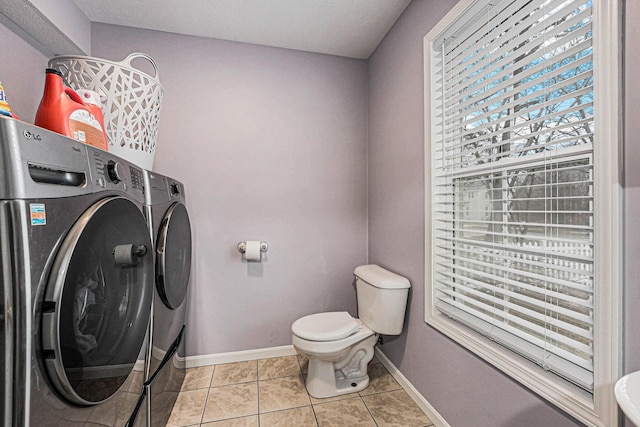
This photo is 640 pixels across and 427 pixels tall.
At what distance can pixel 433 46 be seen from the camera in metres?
1.54

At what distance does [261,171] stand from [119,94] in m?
1.02

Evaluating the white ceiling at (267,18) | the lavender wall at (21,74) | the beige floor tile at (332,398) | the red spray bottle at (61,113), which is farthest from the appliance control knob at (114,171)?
the beige floor tile at (332,398)

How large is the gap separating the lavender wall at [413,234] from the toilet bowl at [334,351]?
10.4 inches

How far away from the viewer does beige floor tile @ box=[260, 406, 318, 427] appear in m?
1.55

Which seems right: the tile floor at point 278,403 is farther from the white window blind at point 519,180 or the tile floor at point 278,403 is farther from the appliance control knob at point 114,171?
the appliance control knob at point 114,171

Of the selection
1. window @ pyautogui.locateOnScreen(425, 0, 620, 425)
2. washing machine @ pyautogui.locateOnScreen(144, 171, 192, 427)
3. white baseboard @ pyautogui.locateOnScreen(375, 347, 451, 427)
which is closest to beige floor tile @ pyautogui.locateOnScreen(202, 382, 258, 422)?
washing machine @ pyautogui.locateOnScreen(144, 171, 192, 427)

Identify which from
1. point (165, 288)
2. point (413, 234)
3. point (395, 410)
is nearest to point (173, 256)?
point (165, 288)

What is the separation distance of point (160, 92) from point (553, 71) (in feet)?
5.76

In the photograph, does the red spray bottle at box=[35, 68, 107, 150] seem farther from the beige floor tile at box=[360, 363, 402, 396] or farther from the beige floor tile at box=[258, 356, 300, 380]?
the beige floor tile at box=[360, 363, 402, 396]

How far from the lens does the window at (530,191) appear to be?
0.82 meters

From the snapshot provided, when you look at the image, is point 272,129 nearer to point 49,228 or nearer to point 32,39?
point 32,39

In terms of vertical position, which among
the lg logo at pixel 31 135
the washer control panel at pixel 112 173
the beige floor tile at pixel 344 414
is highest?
the lg logo at pixel 31 135

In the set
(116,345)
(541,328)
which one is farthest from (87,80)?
(541,328)

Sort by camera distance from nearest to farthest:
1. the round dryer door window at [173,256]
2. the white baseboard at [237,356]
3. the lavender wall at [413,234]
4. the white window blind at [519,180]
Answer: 1. the white window blind at [519,180]
2. the lavender wall at [413,234]
3. the round dryer door window at [173,256]
4. the white baseboard at [237,356]
